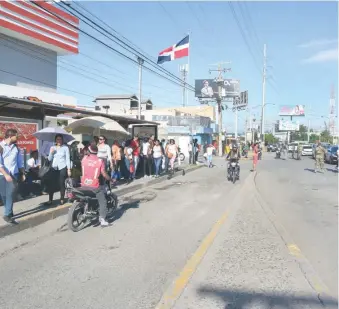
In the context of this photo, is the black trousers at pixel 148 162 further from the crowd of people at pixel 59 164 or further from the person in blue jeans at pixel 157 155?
the person in blue jeans at pixel 157 155

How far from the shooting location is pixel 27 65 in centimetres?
2722

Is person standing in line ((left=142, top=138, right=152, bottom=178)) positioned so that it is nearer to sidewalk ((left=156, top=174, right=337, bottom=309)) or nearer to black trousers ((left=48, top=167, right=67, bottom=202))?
black trousers ((left=48, top=167, right=67, bottom=202))

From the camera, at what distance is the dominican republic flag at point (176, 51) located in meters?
21.4

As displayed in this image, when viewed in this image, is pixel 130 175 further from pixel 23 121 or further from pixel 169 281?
pixel 169 281

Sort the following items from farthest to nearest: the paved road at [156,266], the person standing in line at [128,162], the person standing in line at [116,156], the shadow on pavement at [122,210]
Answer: the person standing in line at [128,162] → the person standing in line at [116,156] → the shadow on pavement at [122,210] → the paved road at [156,266]

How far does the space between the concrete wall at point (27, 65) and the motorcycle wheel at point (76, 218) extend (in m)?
20.5

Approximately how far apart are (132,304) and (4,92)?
68.7 feet

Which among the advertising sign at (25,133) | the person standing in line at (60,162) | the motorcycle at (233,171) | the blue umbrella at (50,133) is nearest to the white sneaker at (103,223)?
the person standing in line at (60,162)

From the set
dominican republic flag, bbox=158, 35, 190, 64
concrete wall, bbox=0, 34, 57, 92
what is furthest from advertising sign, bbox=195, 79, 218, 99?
dominican republic flag, bbox=158, 35, 190, 64

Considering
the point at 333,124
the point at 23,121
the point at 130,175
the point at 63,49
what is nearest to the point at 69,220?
the point at 23,121

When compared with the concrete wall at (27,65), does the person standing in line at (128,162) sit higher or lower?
lower

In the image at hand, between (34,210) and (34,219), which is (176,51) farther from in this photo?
(34,219)

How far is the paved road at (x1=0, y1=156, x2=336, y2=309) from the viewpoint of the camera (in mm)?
4156

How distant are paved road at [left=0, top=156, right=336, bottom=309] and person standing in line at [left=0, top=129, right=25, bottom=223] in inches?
22.2
